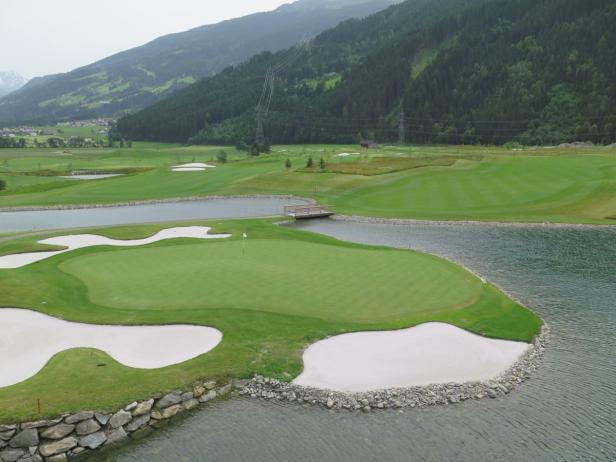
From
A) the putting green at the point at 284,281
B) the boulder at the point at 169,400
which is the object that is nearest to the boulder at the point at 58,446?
the boulder at the point at 169,400

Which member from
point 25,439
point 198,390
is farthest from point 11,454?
point 198,390

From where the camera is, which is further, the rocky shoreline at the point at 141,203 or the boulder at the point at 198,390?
the rocky shoreline at the point at 141,203

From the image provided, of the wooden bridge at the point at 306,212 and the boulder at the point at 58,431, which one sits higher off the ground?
the wooden bridge at the point at 306,212

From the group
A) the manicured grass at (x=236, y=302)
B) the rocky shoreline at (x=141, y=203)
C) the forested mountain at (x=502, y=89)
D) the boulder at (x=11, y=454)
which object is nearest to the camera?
the boulder at (x=11, y=454)

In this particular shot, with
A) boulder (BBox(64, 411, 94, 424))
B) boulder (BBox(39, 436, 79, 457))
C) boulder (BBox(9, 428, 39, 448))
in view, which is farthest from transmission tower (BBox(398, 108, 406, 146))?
boulder (BBox(9, 428, 39, 448))

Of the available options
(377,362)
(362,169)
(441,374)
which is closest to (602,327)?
(441,374)

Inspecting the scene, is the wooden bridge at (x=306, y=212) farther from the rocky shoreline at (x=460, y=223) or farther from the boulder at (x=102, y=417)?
the boulder at (x=102, y=417)

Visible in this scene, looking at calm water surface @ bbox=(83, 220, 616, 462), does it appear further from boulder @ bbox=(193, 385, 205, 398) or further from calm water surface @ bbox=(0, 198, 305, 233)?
calm water surface @ bbox=(0, 198, 305, 233)
